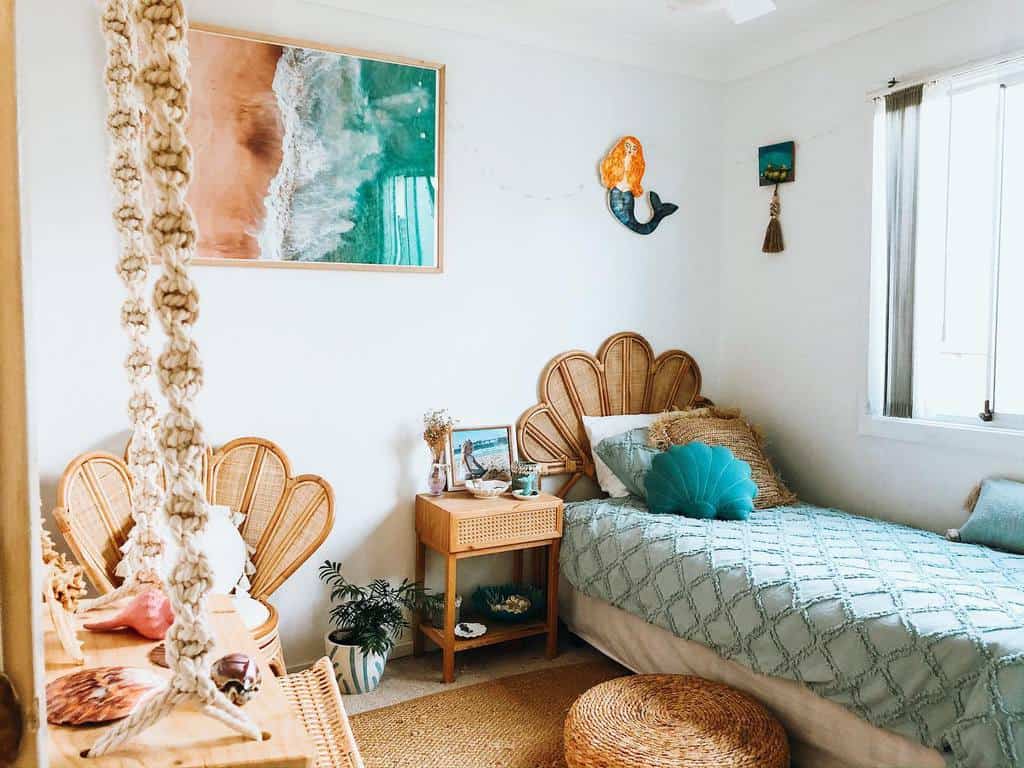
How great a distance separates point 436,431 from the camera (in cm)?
327

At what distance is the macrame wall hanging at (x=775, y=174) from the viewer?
3730 millimetres

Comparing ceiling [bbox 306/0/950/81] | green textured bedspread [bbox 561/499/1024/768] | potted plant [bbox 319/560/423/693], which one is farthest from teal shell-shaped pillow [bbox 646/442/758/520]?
ceiling [bbox 306/0/950/81]

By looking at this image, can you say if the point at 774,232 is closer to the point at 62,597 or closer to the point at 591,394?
the point at 591,394

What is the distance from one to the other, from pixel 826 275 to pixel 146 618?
3.12m

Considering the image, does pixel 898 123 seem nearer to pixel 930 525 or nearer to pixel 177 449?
pixel 930 525

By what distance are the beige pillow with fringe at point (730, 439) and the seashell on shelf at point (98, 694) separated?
2633 mm

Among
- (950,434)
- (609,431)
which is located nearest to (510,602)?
(609,431)

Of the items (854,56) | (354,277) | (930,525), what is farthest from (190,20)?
(930,525)

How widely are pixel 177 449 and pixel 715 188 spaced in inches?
Answer: 141

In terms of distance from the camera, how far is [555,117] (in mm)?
3590

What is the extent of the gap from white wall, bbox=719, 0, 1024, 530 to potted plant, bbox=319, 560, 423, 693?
1878mm

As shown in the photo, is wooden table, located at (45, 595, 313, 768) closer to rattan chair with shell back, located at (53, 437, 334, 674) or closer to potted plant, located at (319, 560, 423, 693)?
rattan chair with shell back, located at (53, 437, 334, 674)

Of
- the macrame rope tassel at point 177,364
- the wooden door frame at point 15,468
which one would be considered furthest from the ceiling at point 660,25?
the wooden door frame at point 15,468

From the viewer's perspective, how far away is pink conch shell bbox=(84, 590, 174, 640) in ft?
4.40
